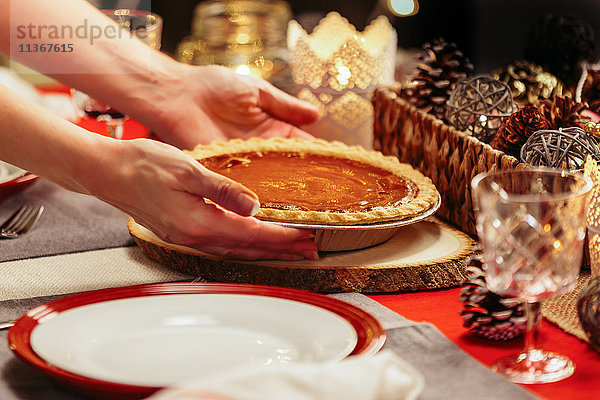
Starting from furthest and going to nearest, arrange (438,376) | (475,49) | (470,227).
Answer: (475,49)
(470,227)
(438,376)

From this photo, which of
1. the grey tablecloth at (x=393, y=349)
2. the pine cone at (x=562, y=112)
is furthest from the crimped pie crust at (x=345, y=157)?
the pine cone at (x=562, y=112)

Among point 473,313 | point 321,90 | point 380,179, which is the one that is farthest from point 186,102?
point 473,313

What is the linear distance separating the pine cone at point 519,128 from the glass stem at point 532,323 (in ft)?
1.41

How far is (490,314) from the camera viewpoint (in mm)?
951

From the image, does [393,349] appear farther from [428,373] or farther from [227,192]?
[227,192]

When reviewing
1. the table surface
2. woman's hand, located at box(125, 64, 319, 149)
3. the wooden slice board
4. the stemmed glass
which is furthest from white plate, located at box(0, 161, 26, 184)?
the stemmed glass

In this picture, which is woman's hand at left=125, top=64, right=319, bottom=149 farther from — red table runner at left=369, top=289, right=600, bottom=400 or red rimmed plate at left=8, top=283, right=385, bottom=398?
red rimmed plate at left=8, top=283, right=385, bottom=398

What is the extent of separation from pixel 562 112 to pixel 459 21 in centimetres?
311

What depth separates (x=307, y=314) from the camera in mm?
915

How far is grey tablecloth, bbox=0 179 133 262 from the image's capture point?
1332 millimetres

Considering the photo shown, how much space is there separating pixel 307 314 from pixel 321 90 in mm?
1018

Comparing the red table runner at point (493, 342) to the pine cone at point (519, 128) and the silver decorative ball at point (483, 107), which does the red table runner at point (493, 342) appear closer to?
the pine cone at point (519, 128)

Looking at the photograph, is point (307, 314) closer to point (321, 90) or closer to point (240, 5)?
point (321, 90)

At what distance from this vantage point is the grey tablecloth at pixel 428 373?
2.64ft
